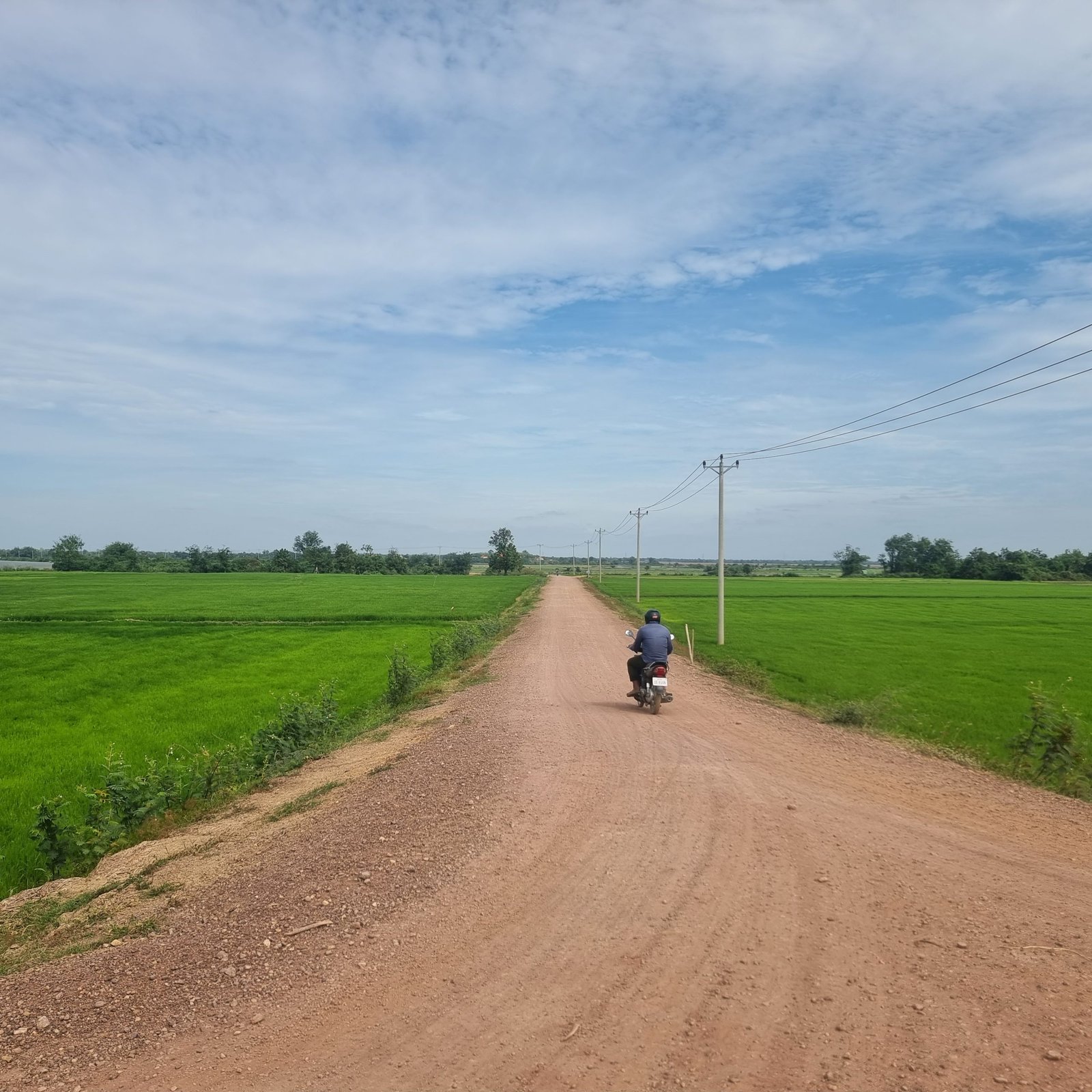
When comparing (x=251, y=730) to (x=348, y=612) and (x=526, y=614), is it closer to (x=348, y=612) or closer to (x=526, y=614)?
(x=526, y=614)

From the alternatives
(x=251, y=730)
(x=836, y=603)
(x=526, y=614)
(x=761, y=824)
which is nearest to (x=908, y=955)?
(x=761, y=824)

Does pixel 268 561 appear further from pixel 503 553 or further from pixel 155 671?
pixel 155 671

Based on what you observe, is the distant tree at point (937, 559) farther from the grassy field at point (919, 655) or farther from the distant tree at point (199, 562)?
the distant tree at point (199, 562)

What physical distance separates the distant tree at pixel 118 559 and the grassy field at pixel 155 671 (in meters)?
93.8

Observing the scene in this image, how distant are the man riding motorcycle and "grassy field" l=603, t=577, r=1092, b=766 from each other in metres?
4.15

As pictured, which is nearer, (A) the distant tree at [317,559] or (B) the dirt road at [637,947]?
(B) the dirt road at [637,947]

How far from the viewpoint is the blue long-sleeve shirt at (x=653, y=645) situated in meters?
13.4

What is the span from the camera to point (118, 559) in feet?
467

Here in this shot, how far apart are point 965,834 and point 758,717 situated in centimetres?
649

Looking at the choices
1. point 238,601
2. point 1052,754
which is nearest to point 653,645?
point 1052,754

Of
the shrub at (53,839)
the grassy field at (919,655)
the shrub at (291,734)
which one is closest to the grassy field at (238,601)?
the grassy field at (919,655)

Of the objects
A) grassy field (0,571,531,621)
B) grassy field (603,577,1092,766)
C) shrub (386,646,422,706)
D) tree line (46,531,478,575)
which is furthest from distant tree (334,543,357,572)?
shrub (386,646,422,706)

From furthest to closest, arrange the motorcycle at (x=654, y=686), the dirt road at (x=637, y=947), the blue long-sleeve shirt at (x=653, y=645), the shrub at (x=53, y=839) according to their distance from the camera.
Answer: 1. the blue long-sleeve shirt at (x=653, y=645)
2. the motorcycle at (x=654, y=686)
3. the shrub at (x=53, y=839)
4. the dirt road at (x=637, y=947)

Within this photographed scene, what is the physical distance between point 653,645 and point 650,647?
0.24 feet
